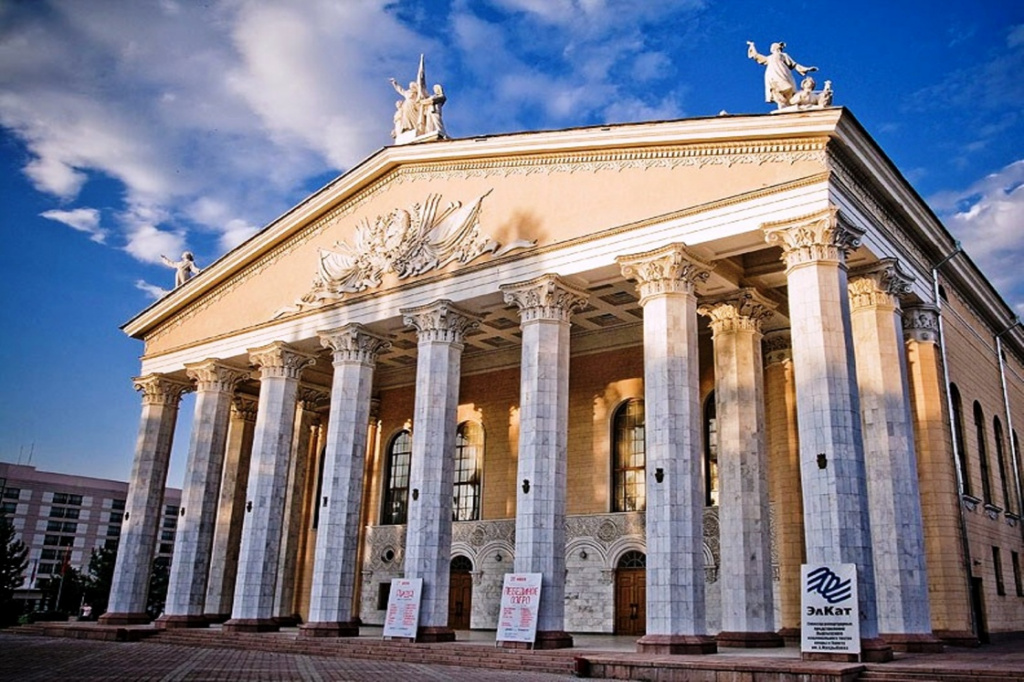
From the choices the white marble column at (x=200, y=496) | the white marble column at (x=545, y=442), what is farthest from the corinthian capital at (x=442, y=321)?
the white marble column at (x=200, y=496)

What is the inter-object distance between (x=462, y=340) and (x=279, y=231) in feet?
31.1

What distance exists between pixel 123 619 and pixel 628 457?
18.5 m

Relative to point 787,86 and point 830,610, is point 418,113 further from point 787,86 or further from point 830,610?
point 830,610

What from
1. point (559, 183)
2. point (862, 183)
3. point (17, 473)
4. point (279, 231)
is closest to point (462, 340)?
point (559, 183)

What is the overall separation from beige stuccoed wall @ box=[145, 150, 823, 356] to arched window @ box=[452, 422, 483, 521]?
8.49 metres

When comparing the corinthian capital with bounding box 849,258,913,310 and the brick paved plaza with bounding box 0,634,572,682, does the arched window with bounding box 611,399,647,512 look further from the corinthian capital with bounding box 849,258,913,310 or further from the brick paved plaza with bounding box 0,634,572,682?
the brick paved plaza with bounding box 0,634,572,682

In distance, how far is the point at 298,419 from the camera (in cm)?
3581

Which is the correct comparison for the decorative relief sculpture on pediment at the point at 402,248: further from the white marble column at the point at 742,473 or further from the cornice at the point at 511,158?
the white marble column at the point at 742,473

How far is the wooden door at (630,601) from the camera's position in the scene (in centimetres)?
2700

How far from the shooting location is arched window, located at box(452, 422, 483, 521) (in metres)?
32.8

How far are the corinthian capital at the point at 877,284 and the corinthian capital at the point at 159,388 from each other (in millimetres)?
24943

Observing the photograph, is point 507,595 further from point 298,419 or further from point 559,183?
point 298,419

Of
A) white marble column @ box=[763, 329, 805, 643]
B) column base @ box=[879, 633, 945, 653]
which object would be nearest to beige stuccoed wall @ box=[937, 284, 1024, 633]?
white marble column @ box=[763, 329, 805, 643]

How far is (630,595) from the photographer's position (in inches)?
1077
